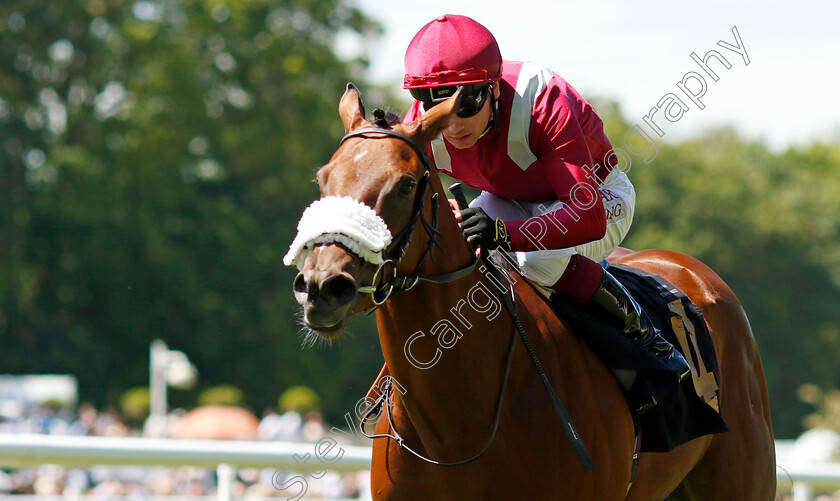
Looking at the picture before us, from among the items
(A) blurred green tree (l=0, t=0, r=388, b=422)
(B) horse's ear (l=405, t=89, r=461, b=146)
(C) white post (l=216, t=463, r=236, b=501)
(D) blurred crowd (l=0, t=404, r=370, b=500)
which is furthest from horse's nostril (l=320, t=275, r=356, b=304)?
(A) blurred green tree (l=0, t=0, r=388, b=422)

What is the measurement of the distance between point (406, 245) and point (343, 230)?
296mm

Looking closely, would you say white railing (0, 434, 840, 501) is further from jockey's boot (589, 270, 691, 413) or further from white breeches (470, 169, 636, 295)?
jockey's boot (589, 270, 691, 413)

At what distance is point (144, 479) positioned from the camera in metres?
12.8

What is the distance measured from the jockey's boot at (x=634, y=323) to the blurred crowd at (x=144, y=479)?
4.19m

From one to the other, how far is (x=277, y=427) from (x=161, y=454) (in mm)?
10018

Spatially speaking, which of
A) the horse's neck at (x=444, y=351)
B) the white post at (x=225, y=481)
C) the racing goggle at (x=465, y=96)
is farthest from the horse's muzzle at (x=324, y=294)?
the white post at (x=225, y=481)

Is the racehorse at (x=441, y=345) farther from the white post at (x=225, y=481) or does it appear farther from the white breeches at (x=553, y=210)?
the white post at (x=225, y=481)

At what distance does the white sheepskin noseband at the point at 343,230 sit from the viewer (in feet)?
9.35

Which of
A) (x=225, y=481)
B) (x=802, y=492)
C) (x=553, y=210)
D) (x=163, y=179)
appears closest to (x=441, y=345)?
(x=553, y=210)

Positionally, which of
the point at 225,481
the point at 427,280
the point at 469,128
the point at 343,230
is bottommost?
the point at 225,481

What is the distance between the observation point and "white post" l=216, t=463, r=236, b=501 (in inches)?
215

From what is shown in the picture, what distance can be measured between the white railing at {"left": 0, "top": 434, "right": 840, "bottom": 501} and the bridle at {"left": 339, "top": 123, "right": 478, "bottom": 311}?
208cm

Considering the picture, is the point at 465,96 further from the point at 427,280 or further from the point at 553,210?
the point at 427,280

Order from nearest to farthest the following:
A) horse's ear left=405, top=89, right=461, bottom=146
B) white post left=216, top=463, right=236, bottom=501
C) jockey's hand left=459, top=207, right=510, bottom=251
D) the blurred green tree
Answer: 1. horse's ear left=405, top=89, right=461, bottom=146
2. jockey's hand left=459, top=207, right=510, bottom=251
3. white post left=216, top=463, right=236, bottom=501
4. the blurred green tree
